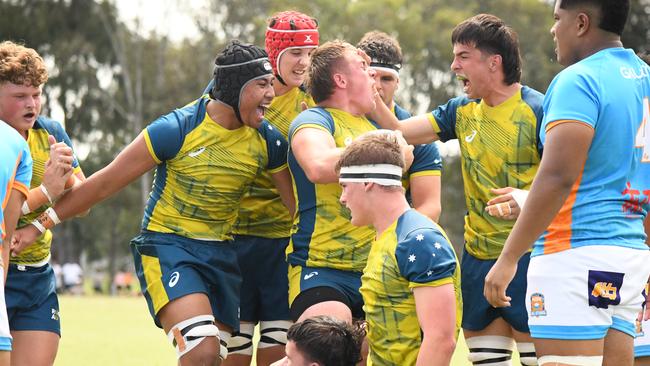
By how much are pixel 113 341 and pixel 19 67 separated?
1059 cm

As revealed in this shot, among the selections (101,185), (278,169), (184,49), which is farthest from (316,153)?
(184,49)

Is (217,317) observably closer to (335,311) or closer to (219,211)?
(219,211)

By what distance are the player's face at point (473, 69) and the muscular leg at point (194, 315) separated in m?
2.26

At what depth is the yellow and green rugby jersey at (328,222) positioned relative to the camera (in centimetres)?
679

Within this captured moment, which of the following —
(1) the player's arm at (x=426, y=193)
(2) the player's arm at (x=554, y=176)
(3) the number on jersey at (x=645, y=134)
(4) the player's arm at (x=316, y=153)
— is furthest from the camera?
(1) the player's arm at (x=426, y=193)

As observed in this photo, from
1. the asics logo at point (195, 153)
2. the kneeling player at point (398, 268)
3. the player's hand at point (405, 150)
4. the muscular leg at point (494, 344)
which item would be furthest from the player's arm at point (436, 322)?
the asics logo at point (195, 153)

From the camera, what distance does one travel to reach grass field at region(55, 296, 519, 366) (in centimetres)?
1403

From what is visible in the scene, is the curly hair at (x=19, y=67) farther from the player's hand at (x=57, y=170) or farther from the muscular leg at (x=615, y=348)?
the muscular leg at (x=615, y=348)

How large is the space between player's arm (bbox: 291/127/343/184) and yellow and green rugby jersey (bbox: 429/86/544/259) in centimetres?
111

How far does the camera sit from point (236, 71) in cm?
721

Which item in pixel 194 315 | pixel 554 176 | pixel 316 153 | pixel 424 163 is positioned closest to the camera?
pixel 554 176

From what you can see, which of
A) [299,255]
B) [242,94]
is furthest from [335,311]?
[242,94]

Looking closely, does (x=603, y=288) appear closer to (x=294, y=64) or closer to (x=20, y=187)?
(x=20, y=187)

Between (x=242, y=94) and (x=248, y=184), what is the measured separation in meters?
0.66
